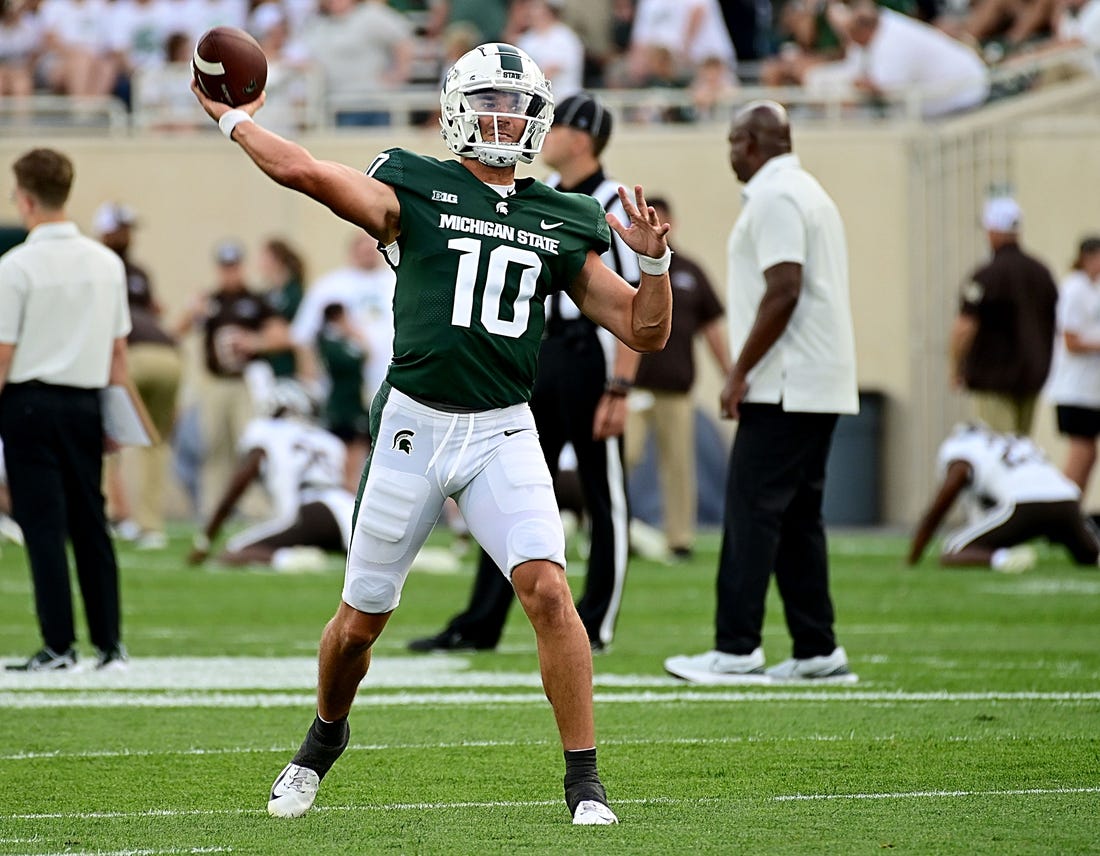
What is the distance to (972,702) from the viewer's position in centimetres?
670

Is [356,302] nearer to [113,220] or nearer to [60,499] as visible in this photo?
[113,220]

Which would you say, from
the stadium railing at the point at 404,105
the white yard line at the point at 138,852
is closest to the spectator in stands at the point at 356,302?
the stadium railing at the point at 404,105

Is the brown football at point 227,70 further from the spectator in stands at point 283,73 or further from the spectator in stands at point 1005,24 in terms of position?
the spectator in stands at point 1005,24

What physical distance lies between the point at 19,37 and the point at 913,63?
8673mm

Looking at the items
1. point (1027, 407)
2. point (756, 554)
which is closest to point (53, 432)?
point (756, 554)

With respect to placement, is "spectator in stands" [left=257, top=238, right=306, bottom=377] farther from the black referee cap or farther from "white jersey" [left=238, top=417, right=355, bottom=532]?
the black referee cap

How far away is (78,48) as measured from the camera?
18.7m

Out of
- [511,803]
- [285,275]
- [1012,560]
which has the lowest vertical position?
[1012,560]

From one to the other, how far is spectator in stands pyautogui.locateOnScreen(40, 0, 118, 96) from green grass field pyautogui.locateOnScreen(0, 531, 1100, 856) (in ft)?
32.9

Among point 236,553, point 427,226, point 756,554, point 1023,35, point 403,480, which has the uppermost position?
point 1023,35

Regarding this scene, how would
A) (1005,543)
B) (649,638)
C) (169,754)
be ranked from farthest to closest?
(1005,543) < (649,638) < (169,754)

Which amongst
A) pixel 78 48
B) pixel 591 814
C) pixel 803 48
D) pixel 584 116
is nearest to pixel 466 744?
pixel 591 814

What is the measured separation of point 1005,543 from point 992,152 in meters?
5.15

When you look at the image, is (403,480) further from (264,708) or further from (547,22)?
(547,22)
